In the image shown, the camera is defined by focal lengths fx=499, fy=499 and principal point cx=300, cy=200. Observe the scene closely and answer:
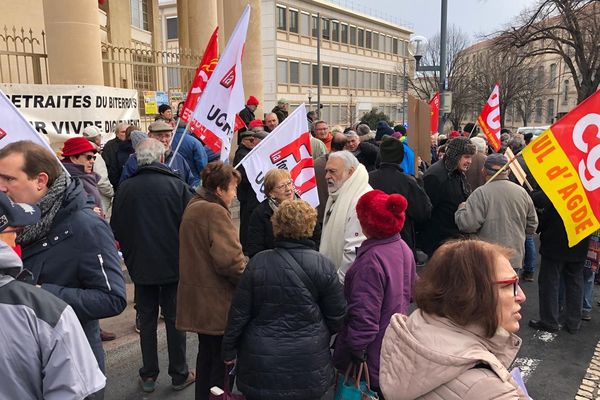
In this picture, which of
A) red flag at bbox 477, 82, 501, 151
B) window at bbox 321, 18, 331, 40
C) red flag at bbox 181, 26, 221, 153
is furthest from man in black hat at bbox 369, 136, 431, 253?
window at bbox 321, 18, 331, 40

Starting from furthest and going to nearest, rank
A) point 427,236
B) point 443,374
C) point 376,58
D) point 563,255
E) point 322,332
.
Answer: point 376,58, point 427,236, point 563,255, point 322,332, point 443,374

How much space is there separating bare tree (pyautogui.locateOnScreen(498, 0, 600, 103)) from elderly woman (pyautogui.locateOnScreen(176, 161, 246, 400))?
23.2 m

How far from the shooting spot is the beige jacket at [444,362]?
1.52 metres

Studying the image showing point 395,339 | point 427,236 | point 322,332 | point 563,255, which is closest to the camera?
point 395,339

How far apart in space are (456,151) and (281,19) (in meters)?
43.5

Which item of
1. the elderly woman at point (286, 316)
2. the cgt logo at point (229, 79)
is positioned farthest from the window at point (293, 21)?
the elderly woman at point (286, 316)

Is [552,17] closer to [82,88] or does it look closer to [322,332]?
[82,88]

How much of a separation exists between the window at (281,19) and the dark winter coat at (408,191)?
43.3m

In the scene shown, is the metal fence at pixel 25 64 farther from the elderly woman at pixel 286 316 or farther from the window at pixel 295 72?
the window at pixel 295 72

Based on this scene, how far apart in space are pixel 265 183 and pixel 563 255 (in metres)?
3.26

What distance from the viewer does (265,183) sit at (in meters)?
4.11

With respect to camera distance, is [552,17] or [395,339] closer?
[395,339]

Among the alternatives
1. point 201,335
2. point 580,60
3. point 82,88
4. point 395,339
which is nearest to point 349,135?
point 82,88

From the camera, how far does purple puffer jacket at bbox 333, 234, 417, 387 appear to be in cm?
299
